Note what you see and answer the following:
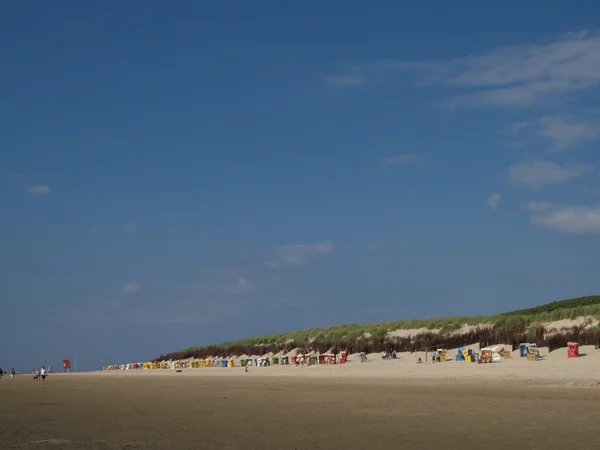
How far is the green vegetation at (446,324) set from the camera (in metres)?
36.0

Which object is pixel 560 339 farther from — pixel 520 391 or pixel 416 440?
pixel 416 440

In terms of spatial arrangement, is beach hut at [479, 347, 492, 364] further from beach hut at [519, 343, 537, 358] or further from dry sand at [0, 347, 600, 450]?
dry sand at [0, 347, 600, 450]

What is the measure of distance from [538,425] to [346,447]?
342cm

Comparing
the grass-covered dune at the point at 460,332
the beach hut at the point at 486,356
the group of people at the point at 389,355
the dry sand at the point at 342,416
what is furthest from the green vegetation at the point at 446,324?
the dry sand at the point at 342,416

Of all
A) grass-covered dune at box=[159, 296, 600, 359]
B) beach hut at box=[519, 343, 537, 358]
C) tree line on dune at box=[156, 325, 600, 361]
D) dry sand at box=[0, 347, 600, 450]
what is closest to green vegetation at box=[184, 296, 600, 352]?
grass-covered dune at box=[159, 296, 600, 359]

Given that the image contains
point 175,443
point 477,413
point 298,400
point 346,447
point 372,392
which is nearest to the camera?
point 346,447

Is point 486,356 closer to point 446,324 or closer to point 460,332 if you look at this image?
point 460,332

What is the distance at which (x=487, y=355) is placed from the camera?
90.6 feet

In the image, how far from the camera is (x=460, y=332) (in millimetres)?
41031

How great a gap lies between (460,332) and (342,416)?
28870 mm

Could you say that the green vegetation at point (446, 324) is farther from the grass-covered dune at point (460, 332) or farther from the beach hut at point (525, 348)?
the beach hut at point (525, 348)

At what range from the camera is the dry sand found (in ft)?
33.7

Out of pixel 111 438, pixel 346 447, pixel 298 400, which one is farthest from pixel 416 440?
pixel 298 400

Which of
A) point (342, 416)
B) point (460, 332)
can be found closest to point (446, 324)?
point (460, 332)
